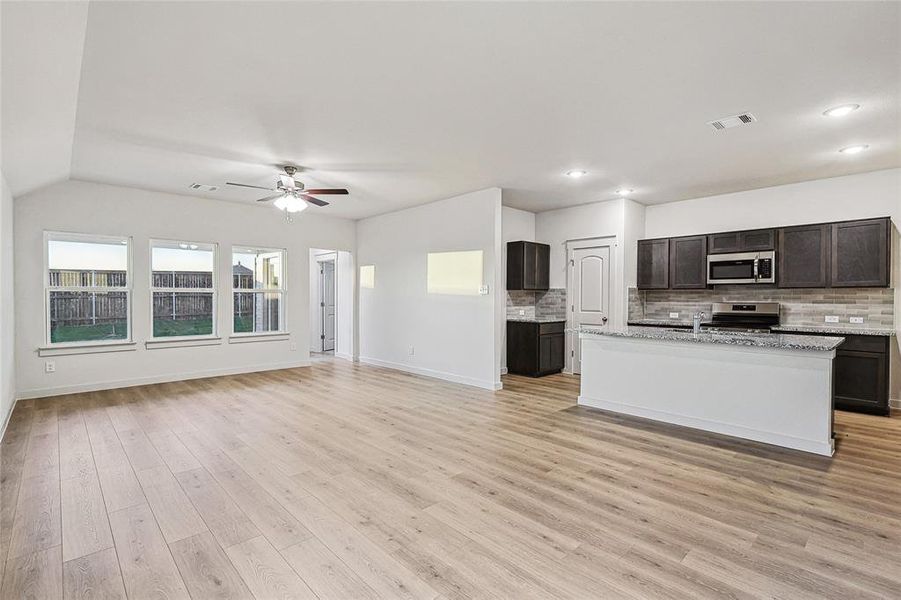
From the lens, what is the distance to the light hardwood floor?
2029mm

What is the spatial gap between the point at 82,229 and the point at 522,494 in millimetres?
6258

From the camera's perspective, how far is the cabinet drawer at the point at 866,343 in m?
4.79

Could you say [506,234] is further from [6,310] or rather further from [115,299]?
[6,310]

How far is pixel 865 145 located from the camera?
13.9 ft

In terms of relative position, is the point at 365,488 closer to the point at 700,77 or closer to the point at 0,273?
the point at 700,77

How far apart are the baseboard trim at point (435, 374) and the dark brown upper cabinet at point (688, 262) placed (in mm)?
2999

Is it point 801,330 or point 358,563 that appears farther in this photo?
point 801,330

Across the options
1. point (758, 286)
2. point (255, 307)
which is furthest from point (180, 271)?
point (758, 286)

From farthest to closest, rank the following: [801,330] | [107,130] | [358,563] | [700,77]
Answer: [801,330], [107,130], [700,77], [358,563]

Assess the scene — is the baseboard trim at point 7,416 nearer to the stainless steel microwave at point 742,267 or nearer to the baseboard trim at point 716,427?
the baseboard trim at point 716,427

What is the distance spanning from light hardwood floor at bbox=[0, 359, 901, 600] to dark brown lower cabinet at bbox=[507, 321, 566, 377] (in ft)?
7.26

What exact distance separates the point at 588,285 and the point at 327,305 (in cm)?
572

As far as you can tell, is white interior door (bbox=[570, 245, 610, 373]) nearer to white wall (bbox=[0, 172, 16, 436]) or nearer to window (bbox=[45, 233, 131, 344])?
window (bbox=[45, 233, 131, 344])

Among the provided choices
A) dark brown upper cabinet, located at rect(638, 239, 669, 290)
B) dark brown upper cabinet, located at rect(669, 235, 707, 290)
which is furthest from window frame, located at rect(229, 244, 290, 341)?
dark brown upper cabinet, located at rect(669, 235, 707, 290)
